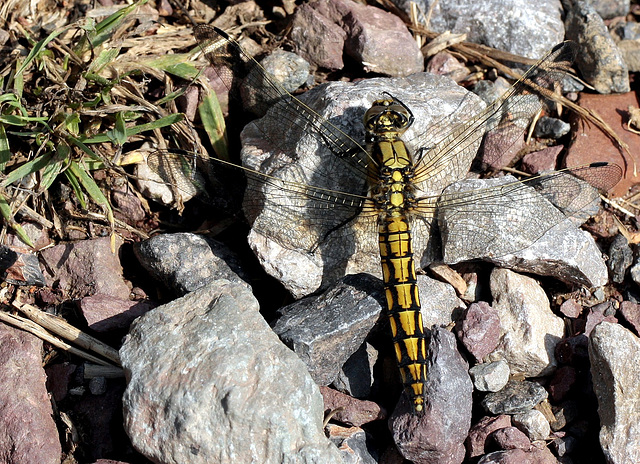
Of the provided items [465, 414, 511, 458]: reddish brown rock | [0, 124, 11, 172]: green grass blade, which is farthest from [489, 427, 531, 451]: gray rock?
[0, 124, 11, 172]: green grass blade

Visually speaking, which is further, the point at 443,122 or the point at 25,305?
the point at 443,122

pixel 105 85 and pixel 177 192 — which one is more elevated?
pixel 105 85

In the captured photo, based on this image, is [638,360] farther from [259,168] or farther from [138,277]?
[138,277]

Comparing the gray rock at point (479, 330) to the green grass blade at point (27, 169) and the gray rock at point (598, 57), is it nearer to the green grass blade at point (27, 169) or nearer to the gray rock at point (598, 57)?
the gray rock at point (598, 57)

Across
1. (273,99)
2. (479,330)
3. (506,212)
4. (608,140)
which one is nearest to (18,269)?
(273,99)

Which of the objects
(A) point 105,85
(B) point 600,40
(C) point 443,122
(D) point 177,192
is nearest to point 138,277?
(D) point 177,192

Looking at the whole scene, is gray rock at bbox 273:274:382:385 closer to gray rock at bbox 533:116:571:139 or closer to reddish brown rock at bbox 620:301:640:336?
reddish brown rock at bbox 620:301:640:336
